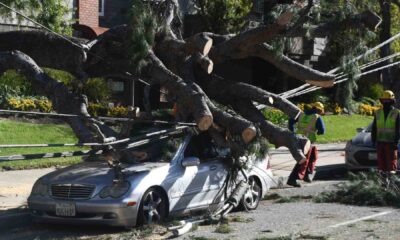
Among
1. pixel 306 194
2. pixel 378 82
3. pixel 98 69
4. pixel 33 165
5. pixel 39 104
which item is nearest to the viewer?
pixel 98 69

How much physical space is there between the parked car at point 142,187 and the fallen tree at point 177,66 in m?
0.48

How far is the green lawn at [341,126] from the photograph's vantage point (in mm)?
23478

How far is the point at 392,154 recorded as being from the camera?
542 inches

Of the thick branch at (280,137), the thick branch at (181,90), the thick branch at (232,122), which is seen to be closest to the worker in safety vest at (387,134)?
the thick branch at (280,137)

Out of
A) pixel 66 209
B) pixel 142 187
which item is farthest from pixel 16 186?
pixel 142 187

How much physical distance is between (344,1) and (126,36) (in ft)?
11.4

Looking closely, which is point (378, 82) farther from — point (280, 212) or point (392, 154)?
point (280, 212)

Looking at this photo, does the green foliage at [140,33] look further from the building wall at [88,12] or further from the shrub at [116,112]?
the building wall at [88,12]

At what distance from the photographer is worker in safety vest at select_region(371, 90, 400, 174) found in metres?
13.7

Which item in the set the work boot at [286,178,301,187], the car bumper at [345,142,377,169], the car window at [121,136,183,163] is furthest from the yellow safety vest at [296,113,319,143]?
the car window at [121,136,183,163]

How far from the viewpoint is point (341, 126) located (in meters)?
25.7

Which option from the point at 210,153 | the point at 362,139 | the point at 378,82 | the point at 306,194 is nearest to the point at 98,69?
the point at 210,153

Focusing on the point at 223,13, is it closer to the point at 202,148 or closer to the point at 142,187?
the point at 202,148

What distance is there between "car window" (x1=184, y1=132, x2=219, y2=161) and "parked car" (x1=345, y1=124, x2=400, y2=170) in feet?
18.8
